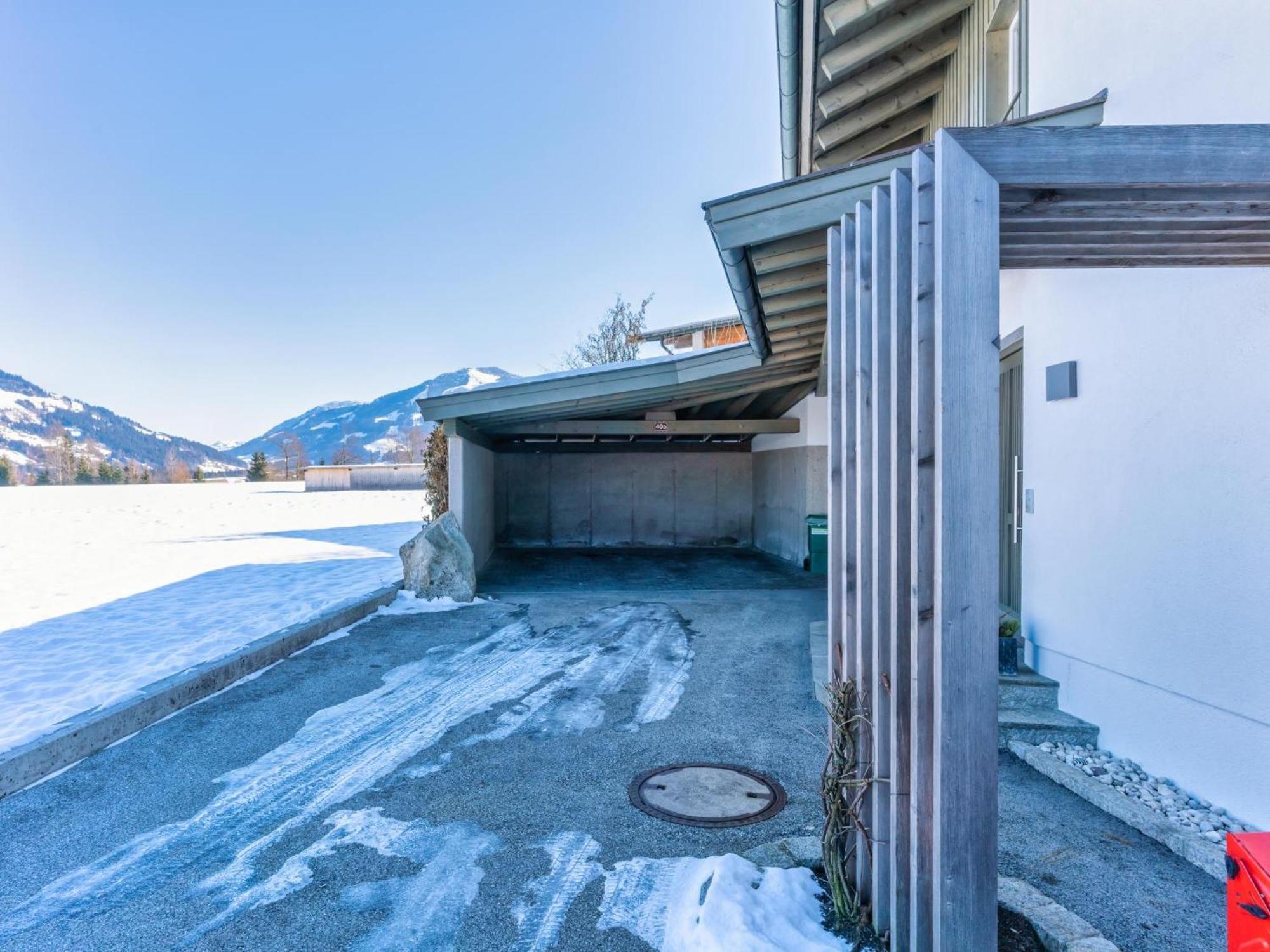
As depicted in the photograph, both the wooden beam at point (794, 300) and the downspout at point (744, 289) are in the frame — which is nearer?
the downspout at point (744, 289)

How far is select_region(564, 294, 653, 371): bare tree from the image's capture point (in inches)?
932

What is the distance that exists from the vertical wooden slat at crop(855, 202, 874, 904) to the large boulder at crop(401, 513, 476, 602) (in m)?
5.95

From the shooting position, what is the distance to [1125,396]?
3271 mm

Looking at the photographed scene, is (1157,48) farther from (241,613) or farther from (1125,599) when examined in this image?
(241,613)

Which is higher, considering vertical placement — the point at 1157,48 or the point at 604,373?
the point at 1157,48

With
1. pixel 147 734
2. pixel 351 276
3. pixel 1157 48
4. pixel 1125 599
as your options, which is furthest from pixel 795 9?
pixel 351 276

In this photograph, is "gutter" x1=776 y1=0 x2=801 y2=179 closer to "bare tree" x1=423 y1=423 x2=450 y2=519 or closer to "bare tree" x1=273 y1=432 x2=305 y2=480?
"bare tree" x1=423 y1=423 x2=450 y2=519

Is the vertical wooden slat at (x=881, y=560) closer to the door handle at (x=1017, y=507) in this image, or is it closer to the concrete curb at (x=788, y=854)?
the concrete curb at (x=788, y=854)

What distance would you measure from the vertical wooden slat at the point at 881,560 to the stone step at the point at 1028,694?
2.16 m

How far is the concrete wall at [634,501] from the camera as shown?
12641 mm

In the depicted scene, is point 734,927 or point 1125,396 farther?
point 1125,396

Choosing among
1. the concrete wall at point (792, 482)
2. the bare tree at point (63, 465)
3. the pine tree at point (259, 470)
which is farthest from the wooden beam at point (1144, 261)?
the bare tree at point (63, 465)

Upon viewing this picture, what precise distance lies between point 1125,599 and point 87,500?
30.4 metres

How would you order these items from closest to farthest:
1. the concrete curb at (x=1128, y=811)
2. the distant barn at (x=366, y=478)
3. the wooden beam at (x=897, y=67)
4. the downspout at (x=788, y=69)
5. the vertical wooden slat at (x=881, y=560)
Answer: the vertical wooden slat at (x=881, y=560) → the concrete curb at (x=1128, y=811) → the downspout at (x=788, y=69) → the wooden beam at (x=897, y=67) → the distant barn at (x=366, y=478)
